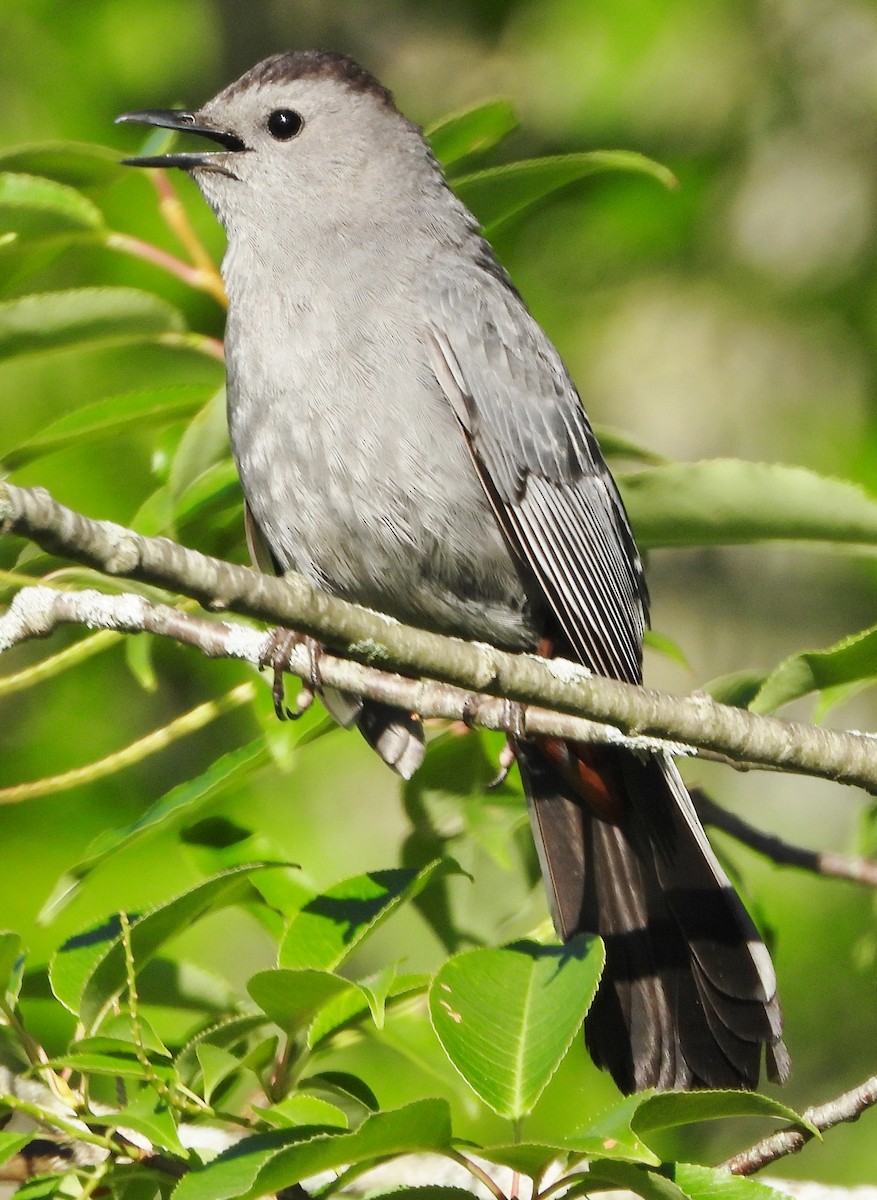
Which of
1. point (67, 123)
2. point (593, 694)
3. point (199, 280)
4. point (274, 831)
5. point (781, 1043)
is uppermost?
point (67, 123)

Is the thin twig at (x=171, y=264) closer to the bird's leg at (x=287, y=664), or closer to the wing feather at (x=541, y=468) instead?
the wing feather at (x=541, y=468)

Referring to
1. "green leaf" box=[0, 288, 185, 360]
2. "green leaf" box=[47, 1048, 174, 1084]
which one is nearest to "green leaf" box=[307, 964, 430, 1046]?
"green leaf" box=[47, 1048, 174, 1084]

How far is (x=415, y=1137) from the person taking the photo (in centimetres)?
180

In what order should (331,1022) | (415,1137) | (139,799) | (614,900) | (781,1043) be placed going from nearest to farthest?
(415,1137) < (331,1022) < (781,1043) < (614,900) < (139,799)

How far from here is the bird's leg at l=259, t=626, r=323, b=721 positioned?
2498mm

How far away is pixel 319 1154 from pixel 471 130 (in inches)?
86.6

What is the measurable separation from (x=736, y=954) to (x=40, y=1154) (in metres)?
1.48

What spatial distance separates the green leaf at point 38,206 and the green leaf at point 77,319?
0.14m

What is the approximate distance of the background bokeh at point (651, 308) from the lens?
215 inches

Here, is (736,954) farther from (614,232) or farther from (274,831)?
(614,232)

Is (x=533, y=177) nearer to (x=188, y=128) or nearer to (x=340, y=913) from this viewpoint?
(x=188, y=128)

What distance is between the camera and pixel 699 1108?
1903 millimetres

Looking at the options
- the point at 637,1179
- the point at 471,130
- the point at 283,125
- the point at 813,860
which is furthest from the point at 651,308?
the point at 637,1179

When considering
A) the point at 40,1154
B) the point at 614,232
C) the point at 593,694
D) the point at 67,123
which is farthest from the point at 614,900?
the point at 67,123
